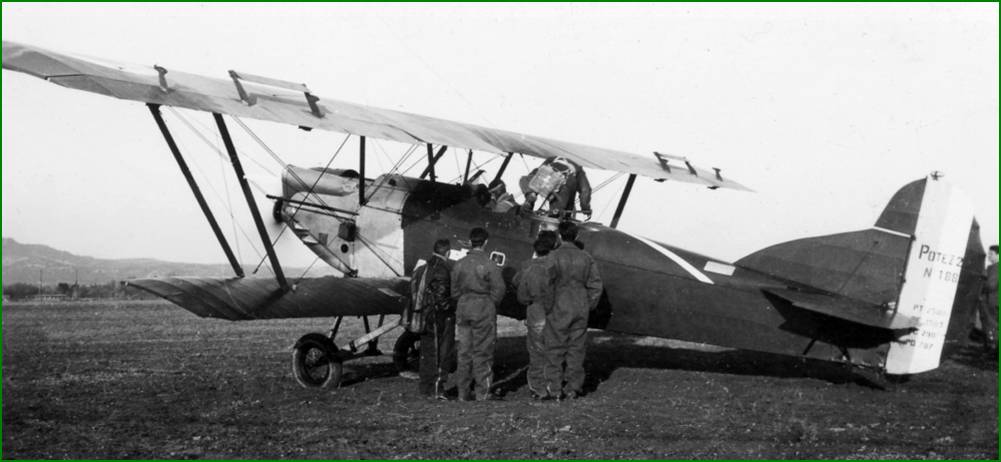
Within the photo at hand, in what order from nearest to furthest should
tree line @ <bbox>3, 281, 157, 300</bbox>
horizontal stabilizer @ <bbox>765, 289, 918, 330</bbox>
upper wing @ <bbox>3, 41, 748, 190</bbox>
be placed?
upper wing @ <bbox>3, 41, 748, 190</bbox> < horizontal stabilizer @ <bbox>765, 289, 918, 330</bbox> < tree line @ <bbox>3, 281, 157, 300</bbox>

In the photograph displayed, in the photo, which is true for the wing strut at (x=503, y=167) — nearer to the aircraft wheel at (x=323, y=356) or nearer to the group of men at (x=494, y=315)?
the group of men at (x=494, y=315)

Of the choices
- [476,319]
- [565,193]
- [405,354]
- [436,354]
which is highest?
[565,193]

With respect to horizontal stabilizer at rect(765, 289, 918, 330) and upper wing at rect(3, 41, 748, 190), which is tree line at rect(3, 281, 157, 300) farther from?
horizontal stabilizer at rect(765, 289, 918, 330)

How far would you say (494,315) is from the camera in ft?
26.0

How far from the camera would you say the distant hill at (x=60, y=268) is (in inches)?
2051

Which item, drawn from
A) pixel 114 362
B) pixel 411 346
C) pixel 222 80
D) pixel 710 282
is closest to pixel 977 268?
pixel 710 282

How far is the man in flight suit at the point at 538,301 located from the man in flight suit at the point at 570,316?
0.18ft

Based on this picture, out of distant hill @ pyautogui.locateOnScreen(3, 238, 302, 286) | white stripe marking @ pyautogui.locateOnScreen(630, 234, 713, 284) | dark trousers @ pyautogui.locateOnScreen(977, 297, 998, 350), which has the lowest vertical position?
distant hill @ pyautogui.locateOnScreen(3, 238, 302, 286)

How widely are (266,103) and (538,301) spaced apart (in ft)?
10.6

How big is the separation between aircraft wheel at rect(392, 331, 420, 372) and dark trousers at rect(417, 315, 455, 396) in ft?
5.70

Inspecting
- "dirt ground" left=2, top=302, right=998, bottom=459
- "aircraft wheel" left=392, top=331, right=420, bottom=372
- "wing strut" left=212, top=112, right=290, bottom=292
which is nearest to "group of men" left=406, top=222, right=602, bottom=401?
"dirt ground" left=2, top=302, right=998, bottom=459

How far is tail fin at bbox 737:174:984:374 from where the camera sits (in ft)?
26.1

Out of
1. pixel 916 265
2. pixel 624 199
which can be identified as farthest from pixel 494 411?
pixel 624 199

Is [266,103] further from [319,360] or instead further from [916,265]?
[916,265]
